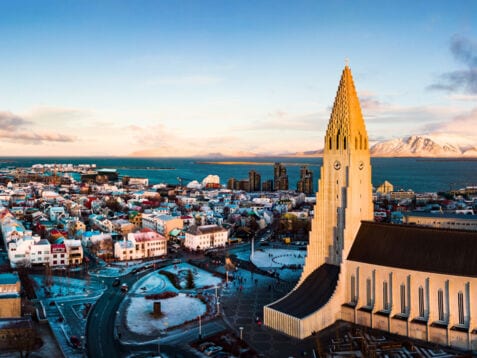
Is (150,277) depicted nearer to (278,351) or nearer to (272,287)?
(272,287)

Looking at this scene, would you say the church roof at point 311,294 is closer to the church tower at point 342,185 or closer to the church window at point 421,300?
the church tower at point 342,185

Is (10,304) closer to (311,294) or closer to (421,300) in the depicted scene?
(311,294)

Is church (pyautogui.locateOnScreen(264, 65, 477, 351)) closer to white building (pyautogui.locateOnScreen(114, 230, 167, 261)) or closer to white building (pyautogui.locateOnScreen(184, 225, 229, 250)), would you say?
white building (pyautogui.locateOnScreen(114, 230, 167, 261))

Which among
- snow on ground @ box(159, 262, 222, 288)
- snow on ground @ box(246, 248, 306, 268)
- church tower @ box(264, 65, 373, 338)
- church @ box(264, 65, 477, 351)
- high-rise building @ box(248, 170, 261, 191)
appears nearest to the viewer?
church @ box(264, 65, 477, 351)

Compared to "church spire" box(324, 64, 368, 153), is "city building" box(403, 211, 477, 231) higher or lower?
lower

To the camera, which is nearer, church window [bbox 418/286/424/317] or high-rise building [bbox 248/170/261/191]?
church window [bbox 418/286/424/317]

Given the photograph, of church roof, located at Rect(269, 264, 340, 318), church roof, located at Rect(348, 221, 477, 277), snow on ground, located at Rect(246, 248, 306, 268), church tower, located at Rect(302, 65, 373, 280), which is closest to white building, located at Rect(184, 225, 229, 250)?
snow on ground, located at Rect(246, 248, 306, 268)

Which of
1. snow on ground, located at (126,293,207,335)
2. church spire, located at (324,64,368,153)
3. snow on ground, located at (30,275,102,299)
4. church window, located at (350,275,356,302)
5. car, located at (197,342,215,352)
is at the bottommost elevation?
snow on ground, located at (126,293,207,335)
